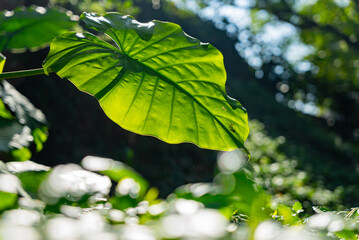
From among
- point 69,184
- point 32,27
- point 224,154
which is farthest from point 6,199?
point 32,27

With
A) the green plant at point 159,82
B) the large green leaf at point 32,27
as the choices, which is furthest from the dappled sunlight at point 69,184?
the large green leaf at point 32,27

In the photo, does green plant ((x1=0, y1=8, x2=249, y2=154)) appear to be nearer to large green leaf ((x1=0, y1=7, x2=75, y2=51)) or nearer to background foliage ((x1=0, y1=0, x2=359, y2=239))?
background foliage ((x1=0, y1=0, x2=359, y2=239))

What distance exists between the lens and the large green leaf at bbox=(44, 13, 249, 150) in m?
1.15

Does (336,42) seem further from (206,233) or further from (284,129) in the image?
(206,233)

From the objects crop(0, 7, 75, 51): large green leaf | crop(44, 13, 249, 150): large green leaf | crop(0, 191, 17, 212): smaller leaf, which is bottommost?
crop(0, 191, 17, 212): smaller leaf

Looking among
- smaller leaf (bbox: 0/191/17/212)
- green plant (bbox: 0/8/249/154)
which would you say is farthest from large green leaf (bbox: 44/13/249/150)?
smaller leaf (bbox: 0/191/17/212)

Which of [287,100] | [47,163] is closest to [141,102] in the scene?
[47,163]

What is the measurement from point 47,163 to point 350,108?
9502 millimetres

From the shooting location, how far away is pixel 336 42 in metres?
9.05

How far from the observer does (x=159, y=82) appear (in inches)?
48.3

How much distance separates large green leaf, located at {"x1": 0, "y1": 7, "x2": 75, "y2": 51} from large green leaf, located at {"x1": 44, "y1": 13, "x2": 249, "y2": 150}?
22.6 inches

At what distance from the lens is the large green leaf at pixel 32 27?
1.62m

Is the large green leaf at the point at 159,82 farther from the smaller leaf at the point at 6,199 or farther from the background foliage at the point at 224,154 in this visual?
the smaller leaf at the point at 6,199

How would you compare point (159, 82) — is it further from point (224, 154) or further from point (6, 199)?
point (6, 199)
